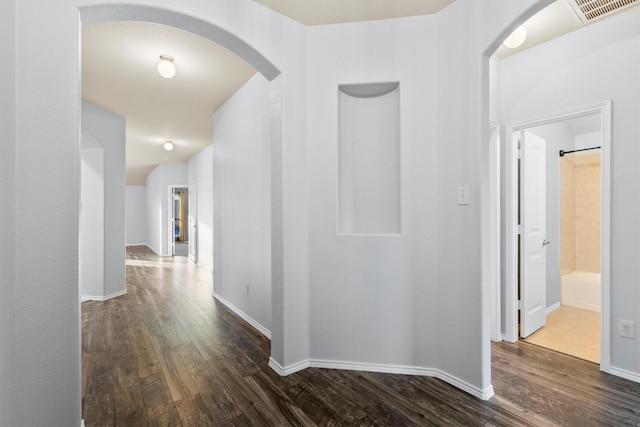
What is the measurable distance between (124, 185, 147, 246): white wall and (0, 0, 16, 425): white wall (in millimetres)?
11260

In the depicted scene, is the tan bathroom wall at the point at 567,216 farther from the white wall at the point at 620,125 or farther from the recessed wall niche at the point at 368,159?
the recessed wall niche at the point at 368,159

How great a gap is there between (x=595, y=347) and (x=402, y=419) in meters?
2.21

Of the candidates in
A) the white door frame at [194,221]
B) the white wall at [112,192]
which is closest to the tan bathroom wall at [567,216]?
the white wall at [112,192]

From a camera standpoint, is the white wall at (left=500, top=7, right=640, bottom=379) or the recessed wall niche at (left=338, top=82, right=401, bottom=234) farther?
the recessed wall niche at (left=338, top=82, right=401, bottom=234)

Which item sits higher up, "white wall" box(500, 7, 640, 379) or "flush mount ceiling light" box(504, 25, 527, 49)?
"flush mount ceiling light" box(504, 25, 527, 49)

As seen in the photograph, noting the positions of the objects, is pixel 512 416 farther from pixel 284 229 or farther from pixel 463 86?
pixel 463 86

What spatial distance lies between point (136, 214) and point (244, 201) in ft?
32.1

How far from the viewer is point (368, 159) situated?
97.8 inches

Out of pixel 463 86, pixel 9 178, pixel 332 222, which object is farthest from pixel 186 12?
pixel 463 86

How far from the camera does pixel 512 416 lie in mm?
1797

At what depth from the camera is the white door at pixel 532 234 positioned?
295cm

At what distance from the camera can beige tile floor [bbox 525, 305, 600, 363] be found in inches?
106

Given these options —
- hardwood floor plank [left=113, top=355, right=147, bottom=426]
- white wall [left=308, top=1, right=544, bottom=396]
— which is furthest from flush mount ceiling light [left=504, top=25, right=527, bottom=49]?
hardwood floor plank [left=113, top=355, right=147, bottom=426]

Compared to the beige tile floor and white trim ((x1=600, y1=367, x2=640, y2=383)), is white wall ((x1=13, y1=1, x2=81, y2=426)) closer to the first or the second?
white trim ((x1=600, y1=367, x2=640, y2=383))
